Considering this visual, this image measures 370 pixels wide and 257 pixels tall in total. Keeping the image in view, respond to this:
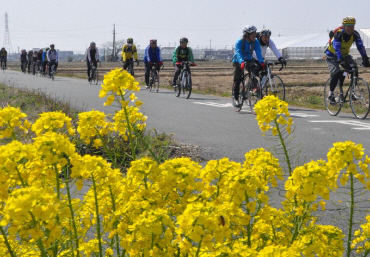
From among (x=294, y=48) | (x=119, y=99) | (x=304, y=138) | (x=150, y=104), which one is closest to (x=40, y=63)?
(x=150, y=104)

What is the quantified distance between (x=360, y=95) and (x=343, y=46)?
98 cm

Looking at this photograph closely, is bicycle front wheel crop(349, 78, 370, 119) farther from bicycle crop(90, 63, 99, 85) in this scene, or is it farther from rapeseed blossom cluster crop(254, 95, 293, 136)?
bicycle crop(90, 63, 99, 85)

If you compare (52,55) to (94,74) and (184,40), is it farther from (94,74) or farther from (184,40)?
(184,40)

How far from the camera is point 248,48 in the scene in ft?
44.7

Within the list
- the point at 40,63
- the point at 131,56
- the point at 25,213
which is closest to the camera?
the point at 25,213

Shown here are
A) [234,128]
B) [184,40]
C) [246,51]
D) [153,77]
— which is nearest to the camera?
[234,128]

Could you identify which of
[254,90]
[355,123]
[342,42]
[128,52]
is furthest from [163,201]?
[128,52]

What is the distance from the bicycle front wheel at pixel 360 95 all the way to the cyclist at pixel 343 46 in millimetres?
352

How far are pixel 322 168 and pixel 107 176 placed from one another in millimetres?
915

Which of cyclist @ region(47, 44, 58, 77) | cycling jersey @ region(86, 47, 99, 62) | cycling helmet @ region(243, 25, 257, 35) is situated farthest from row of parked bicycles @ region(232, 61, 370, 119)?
cyclist @ region(47, 44, 58, 77)

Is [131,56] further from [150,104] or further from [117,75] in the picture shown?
[117,75]

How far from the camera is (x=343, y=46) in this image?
12.6 metres

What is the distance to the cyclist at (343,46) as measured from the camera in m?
12.3

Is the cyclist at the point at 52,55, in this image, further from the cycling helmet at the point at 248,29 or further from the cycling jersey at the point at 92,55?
the cycling helmet at the point at 248,29
